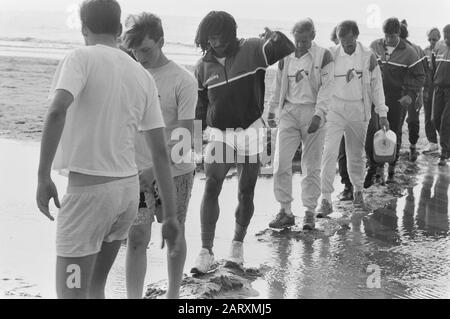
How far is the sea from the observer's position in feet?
105

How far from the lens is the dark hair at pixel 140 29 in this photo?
15.0ft

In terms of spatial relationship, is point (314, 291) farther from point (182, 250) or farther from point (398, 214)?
point (398, 214)

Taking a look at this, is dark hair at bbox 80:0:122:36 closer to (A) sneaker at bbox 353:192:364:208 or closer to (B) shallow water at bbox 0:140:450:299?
(B) shallow water at bbox 0:140:450:299

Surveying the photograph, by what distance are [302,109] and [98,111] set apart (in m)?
3.96

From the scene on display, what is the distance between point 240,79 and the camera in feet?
18.8

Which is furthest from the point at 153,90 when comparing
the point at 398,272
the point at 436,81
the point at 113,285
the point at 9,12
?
the point at 9,12

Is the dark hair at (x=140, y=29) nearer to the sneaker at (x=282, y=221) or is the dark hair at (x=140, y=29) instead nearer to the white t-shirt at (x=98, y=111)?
the white t-shirt at (x=98, y=111)

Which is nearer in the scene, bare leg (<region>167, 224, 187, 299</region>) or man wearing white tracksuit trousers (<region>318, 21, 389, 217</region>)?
bare leg (<region>167, 224, 187, 299</region>)

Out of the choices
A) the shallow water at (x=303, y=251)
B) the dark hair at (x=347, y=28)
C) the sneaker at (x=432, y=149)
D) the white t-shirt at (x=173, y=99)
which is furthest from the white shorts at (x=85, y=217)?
the sneaker at (x=432, y=149)

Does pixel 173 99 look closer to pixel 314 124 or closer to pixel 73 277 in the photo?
pixel 73 277

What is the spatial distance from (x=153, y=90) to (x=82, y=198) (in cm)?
63

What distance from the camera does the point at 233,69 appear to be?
225 inches

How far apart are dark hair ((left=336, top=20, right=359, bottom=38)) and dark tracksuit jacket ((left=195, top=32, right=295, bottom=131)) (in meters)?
2.29

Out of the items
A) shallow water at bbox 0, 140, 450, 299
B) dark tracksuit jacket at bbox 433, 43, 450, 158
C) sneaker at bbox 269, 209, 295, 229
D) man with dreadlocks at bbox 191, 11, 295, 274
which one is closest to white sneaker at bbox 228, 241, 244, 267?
man with dreadlocks at bbox 191, 11, 295, 274
